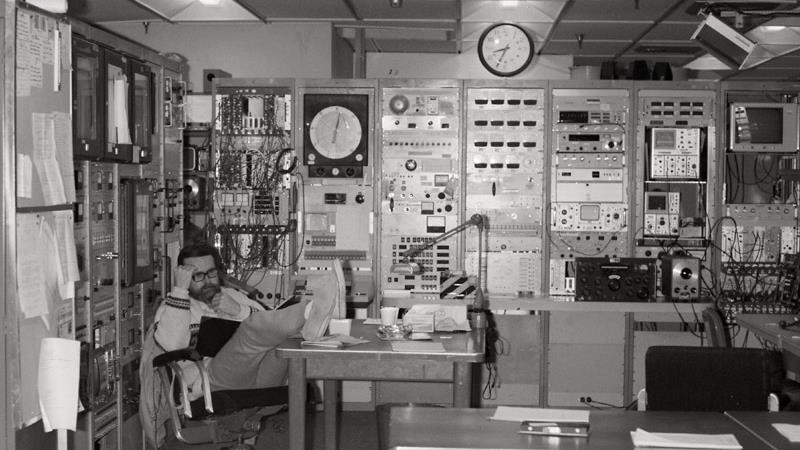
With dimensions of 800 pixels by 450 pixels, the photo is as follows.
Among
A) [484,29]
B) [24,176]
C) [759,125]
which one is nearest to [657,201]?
[759,125]

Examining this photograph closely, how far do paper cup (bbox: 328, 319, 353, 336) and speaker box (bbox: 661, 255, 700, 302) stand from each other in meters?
2.70

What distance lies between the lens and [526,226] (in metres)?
6.60

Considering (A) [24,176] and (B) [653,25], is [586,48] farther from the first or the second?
(A) [24,176]

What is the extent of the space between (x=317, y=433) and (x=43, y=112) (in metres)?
3.00

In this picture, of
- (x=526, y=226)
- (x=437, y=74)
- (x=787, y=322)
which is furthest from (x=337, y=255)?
(x=437, y=74)

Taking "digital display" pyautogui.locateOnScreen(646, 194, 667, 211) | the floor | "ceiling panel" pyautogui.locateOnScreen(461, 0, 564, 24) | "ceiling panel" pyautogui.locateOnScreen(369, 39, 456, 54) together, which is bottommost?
the floor

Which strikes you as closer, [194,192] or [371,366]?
[371,366]

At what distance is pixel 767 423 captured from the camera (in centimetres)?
307

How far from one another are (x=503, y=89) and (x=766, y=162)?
2068mm

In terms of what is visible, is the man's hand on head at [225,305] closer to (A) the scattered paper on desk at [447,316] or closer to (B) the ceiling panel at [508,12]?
(A) the scattered paper on desk at [447,316]

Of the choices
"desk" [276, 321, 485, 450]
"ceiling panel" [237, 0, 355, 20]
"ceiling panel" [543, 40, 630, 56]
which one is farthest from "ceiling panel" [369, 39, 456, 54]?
"desk" [276, 321, 485, 450]

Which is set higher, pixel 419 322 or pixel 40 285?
pixel 40 285

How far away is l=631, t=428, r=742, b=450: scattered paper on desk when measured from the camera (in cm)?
274

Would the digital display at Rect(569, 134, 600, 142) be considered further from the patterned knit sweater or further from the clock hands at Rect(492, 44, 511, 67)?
the patterned knit sweater
